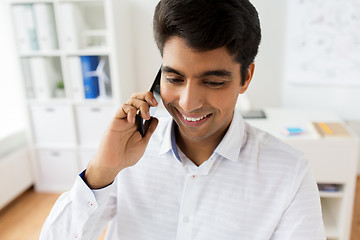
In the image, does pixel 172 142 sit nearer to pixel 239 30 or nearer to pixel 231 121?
pixel 231 121

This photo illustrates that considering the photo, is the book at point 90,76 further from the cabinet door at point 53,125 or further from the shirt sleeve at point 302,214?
the shirt sleeve at point 302,214

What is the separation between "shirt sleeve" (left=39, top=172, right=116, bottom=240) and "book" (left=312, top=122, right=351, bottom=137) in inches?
55.8

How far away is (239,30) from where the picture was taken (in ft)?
2.49

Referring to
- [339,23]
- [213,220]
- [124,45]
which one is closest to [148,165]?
[213,220]

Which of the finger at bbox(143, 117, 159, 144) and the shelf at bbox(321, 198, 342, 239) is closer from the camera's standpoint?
the finger at bbox(143, 117, 159, 144)

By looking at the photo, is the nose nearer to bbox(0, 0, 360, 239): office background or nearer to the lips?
the lips

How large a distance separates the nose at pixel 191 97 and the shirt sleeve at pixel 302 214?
39 centimetres

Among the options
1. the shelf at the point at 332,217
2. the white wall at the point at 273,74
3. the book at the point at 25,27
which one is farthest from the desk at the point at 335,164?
the book at the point at 25,27

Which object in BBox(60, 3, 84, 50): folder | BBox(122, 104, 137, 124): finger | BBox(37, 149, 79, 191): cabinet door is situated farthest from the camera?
BBox(37, 149, 79, 191): cabinet door

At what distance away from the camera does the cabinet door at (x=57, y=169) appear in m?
2.70

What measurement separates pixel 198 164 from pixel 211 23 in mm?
484

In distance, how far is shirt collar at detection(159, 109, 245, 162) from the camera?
3.07ft

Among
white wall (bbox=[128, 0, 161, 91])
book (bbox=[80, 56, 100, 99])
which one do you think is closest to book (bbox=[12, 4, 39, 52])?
book (bbox=[80, 56, 100, 99])

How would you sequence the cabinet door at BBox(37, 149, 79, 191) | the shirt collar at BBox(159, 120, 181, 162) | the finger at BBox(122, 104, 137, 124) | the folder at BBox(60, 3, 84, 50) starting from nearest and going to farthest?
the finger at BBox(122, 104, 137, 124) < the shirt collar at BBox(159, 120, 181, 162) < the folder at BBox(60, 3, 84, 50) < the cabinet door at BBox(37, 149, 79, 191)
